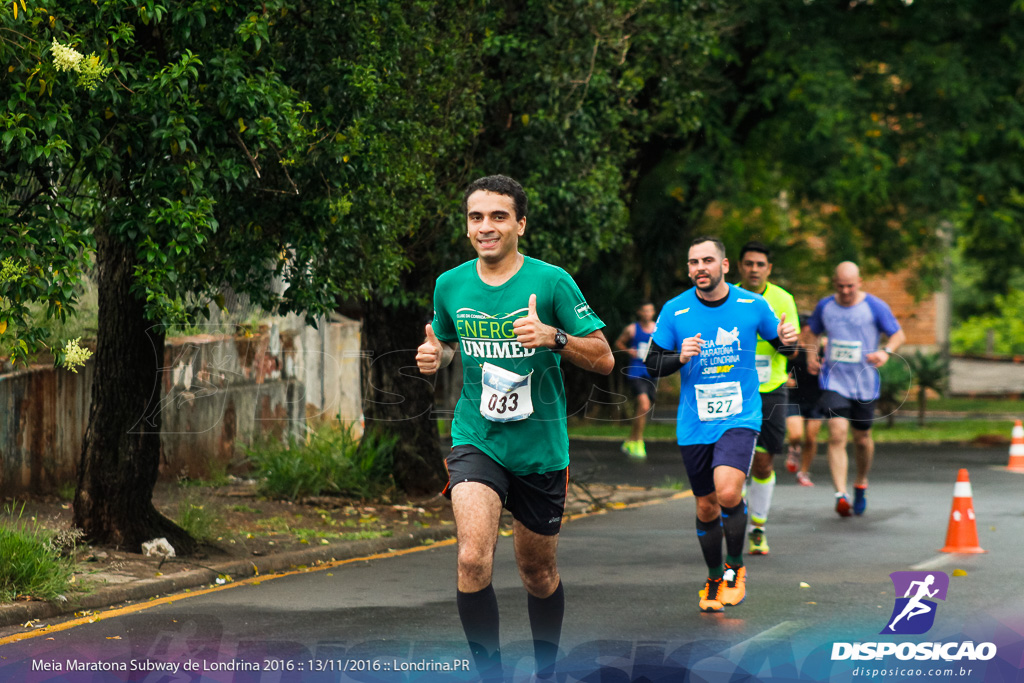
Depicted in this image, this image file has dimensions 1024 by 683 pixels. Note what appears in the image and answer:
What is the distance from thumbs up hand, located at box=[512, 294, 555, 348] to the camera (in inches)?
205

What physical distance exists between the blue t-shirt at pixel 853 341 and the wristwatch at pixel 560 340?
7.10m

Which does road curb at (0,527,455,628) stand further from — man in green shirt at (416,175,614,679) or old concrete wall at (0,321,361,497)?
man in green shirt at (416,175,614,679)

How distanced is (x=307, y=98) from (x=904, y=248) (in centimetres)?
1685

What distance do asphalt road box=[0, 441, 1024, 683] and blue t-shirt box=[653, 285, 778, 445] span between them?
111 cm

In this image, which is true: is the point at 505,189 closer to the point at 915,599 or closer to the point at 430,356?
A: the point at 430,356

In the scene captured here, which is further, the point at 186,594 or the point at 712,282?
the point at 186,594

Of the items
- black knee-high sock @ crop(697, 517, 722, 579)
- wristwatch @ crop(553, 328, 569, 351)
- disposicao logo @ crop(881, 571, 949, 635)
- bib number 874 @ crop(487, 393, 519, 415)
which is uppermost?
wristwatch @ crop(553, 328, 569, 351)

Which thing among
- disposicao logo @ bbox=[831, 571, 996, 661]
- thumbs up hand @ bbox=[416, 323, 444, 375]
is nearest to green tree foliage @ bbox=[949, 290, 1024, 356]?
disposicao logo @ bbox=[831, 571, 996, 661]

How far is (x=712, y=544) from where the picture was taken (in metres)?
7.83

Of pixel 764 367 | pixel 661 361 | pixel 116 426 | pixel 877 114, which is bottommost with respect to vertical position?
pixel 116 426

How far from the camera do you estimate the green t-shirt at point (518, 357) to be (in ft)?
18.2

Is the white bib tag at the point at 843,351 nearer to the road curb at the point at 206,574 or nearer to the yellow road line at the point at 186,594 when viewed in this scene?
the yellow road line at the point at 186,594

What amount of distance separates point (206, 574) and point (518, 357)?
4.13 meters

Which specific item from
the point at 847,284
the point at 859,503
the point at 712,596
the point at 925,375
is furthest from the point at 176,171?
the point at 925,375
